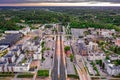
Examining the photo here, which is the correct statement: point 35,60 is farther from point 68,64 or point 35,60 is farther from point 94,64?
point 94,64

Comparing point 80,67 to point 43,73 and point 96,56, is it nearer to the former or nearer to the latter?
point 96,56

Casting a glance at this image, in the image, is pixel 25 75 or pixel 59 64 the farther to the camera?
pixel 59 64

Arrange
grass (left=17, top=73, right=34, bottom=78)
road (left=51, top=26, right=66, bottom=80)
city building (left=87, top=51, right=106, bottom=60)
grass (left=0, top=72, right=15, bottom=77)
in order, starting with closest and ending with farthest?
road (left=51, top=26, right=66, bottom=80) < grass (left=17, top=73, right=34, bottom=78) < grass (left=0, top=72, right=15, bottom=77) < city building (left=87, top=51, right=106, bottom=60)

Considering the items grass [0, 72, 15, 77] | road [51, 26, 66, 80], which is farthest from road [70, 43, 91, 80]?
grass [0, 72, 15, 77]

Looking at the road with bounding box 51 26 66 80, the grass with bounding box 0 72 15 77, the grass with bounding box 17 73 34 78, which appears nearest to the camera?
the road with bounding box 51 26 66 80

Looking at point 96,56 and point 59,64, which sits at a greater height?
point 96,56

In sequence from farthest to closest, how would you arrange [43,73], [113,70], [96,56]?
[96,56] → [43,73] → [113,70]

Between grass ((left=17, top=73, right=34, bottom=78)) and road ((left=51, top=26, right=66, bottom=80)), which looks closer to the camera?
road ((left=51, top=26, right=66, bottom=80))

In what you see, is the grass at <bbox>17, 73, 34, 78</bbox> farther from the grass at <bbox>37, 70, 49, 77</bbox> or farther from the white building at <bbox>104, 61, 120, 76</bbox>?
the white building at <bbox>104, 61, 120, 76</bbox>

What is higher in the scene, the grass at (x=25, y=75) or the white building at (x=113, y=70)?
the white building at (x=113, y=70)

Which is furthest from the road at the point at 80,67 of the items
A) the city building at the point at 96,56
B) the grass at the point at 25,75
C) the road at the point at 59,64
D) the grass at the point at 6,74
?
the grass at the point at 6,74

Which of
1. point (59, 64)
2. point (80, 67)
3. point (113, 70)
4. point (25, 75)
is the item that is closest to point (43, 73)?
point (25, 75)

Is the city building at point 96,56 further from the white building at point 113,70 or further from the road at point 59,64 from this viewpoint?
the white building at point 113,70
